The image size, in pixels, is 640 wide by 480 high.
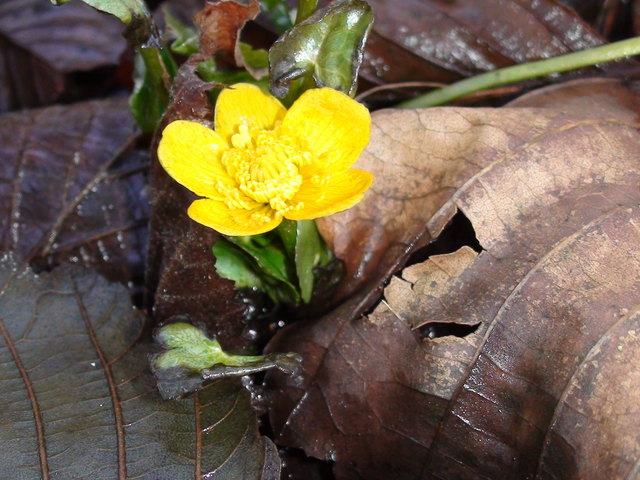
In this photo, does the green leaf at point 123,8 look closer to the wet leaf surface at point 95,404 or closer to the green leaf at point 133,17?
the green leaf at point 133,17

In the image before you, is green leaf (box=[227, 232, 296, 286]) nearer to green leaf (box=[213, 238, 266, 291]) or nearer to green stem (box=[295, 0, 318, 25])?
green leaf (box=[213, 238, 266, 291])

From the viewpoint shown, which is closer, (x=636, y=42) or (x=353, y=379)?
(x=353, y=379)

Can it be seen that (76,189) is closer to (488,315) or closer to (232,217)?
(232,217)

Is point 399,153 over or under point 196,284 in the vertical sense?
over

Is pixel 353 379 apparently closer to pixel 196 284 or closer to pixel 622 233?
pixel 196 284

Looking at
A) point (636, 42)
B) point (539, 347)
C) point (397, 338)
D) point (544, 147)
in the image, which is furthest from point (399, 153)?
point (636, 42)

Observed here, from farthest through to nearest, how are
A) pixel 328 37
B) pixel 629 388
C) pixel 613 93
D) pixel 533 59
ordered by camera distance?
pixel 533 59, pixel 613 93, pixel 328 37, pixel 629 388

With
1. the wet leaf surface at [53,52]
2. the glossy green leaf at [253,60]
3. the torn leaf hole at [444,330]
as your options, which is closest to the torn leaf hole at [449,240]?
the torn leaf hole at [444,330]
